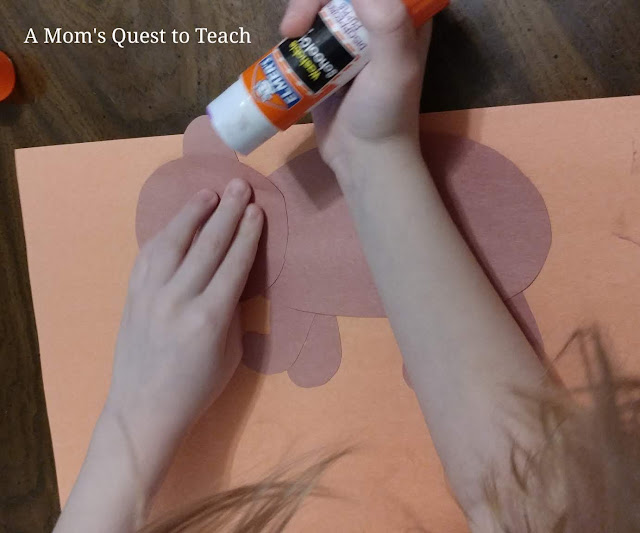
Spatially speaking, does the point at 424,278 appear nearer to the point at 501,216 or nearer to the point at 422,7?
the point at 501,216

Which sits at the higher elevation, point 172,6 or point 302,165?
point 172,6

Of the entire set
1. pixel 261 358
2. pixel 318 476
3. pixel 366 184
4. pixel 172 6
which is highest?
pixel 172 6

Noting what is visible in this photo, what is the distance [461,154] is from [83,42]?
418 mm

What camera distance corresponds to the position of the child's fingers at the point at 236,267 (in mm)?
565

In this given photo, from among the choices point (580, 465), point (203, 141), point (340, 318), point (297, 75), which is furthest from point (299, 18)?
point (580, 465)

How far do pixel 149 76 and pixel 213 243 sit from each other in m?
0.19

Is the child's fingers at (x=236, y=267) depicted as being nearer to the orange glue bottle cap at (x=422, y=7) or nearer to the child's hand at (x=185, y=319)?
the child's hand at (x=185, y=319)

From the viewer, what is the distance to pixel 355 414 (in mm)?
576

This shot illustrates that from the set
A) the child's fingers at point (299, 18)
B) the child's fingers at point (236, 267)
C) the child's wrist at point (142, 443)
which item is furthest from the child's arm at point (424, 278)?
the child's wrist at point (142, 443)

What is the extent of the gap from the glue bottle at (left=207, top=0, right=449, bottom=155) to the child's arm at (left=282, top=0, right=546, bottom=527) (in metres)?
0.02

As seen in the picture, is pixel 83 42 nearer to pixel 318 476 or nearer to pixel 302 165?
pixel 302 165

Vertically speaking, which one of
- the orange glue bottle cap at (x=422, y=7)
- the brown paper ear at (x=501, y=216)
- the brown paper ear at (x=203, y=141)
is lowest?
the brown paper ear at (x=501, y=216)

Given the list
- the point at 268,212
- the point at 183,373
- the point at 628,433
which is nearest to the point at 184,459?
the point at 183,373

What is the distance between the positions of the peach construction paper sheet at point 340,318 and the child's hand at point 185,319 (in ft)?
0.11
